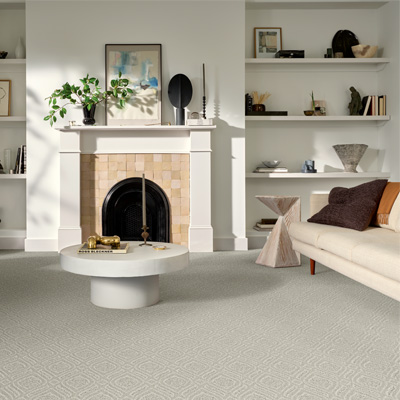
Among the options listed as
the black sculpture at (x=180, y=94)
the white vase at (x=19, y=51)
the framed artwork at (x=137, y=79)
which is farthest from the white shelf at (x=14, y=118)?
the black sculpture at (x=180, y=94)

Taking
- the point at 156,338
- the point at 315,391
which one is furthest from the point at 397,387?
the point at 156,338

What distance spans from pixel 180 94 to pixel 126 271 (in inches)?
118

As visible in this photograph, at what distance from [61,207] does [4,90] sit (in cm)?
166

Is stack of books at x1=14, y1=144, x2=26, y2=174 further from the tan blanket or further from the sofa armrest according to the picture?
the tan blanket

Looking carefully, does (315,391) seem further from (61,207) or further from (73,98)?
(73,98)

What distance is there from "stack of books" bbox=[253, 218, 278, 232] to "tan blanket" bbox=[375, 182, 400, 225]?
199 cm

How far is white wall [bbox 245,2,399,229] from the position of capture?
573 cm

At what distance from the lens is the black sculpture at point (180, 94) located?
518cm

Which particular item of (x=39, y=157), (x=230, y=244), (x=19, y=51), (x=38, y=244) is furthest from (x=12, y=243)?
(x=230, y=244)

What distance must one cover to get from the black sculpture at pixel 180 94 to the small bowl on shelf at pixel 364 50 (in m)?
2.01

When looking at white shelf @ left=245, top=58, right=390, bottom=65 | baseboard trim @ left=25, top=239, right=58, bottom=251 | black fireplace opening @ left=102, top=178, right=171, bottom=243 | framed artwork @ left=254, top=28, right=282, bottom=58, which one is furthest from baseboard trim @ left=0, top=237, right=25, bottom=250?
framed artwork @ left=254, top=28, right=282, bottom=58

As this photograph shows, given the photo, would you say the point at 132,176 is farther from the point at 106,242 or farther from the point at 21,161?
the point at 106,242

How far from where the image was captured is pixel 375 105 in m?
5.55

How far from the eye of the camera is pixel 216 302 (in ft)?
9.82
